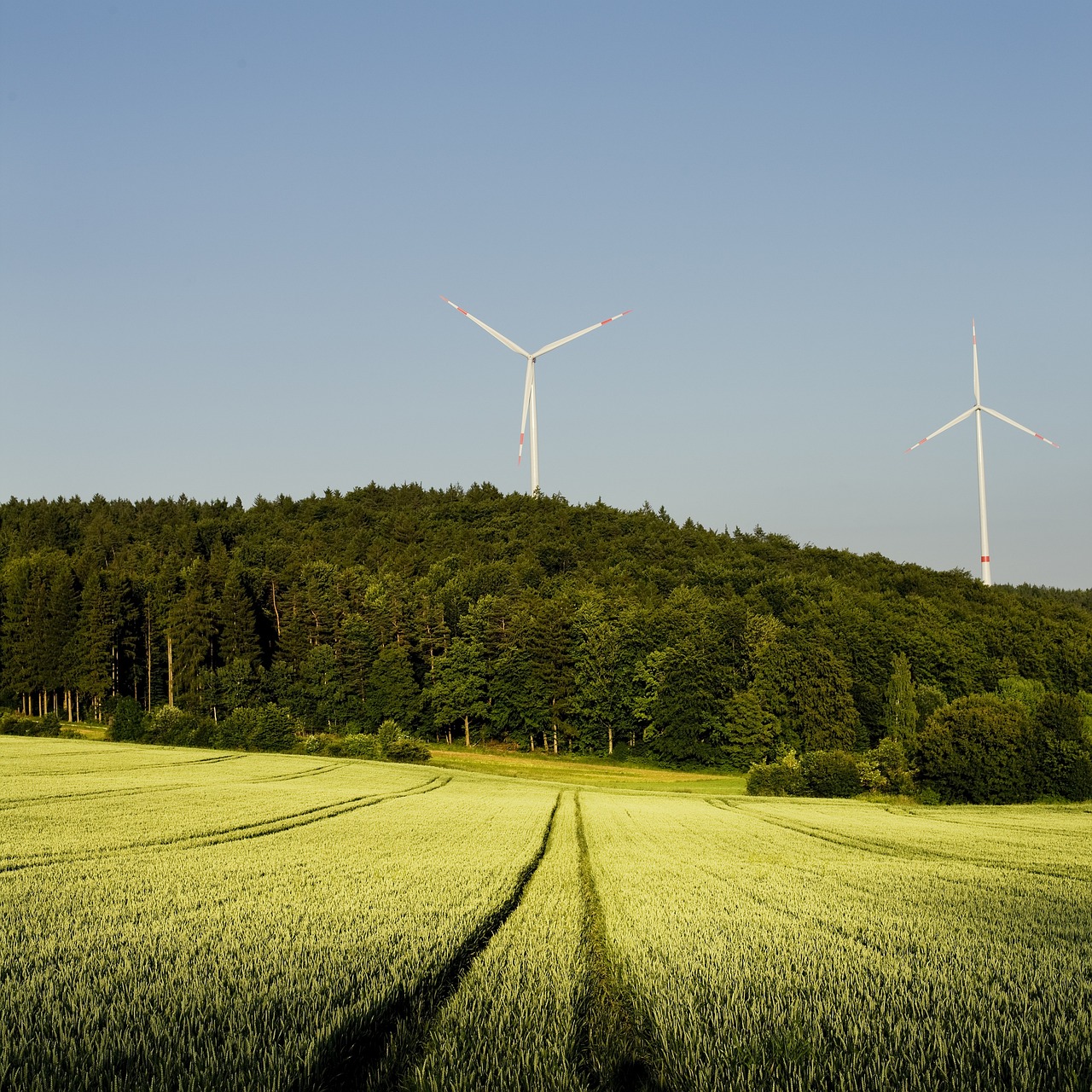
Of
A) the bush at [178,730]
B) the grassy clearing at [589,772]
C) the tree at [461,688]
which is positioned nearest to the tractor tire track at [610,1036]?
the grassy clearing at [589,772]

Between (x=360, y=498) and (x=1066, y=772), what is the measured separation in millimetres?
155848

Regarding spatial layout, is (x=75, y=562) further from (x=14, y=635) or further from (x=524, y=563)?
(x=524, y=563)

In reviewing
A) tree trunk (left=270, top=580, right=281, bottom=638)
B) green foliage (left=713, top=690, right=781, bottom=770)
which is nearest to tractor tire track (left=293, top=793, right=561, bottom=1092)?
green foliage (left=713, top=690, right=781, bottom=770)

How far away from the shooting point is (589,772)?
81062 millimetres

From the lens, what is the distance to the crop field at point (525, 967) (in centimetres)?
607

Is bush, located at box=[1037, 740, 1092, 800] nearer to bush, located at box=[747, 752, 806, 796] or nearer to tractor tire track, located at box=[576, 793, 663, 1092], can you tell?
bush, located at box=[747, 752, 806, 796]

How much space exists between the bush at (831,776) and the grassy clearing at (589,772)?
239 inches

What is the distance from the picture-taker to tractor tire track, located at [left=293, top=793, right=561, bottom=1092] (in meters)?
6.04

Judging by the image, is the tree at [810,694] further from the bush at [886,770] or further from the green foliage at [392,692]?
the green foliage at [392,692]

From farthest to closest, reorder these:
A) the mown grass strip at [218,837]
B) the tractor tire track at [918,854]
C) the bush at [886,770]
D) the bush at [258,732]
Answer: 1. the bush at [258,732]
2. the bush at [886,770]
3. the tractor tire track at [918,854]
4. the mown grass strip at [218,837]

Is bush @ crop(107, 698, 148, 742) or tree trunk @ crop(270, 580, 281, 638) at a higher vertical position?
tree trunk @ crop(270, 580, 281, 638)

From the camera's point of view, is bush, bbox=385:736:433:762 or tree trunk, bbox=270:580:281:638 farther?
tree trunk, bbox=270:580:281:638

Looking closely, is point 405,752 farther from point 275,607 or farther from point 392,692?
point 275,607

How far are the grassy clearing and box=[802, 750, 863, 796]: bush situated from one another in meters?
6.08
